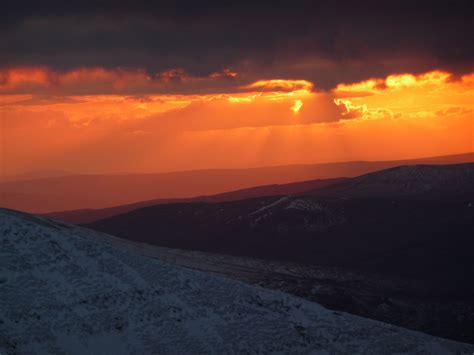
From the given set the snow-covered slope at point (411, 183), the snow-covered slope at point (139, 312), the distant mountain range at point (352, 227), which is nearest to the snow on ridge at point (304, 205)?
the distant mountain range at point (352, 227)

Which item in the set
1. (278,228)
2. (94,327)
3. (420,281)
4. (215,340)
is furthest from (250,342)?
(278,228)

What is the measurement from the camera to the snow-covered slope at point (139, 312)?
42000 mm

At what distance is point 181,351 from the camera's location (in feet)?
139

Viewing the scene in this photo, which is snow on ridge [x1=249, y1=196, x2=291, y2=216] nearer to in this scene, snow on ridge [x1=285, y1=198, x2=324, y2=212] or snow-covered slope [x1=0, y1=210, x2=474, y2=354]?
snow on ridge [x1=285, y1=198, x2=324, y2=212]

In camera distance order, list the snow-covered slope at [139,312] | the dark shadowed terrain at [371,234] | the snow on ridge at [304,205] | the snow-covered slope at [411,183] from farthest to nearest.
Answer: the snow-covered slope at [411,183] < the snow on ridge at [304,205] < the dark shadowed terrain at [371,234] < the snow-covered slope at [139,312]

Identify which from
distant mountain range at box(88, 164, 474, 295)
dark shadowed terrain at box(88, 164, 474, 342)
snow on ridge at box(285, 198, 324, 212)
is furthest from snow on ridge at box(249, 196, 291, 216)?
snow on ridge at box(285, 198, 324, 212)

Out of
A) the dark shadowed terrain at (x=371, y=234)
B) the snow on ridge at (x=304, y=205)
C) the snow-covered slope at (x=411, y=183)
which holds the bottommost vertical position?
the dark shadowed terrain at (x=371, y=234)

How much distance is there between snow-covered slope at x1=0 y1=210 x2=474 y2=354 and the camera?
138ft

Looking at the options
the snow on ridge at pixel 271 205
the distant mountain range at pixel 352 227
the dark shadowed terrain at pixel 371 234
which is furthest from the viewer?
the snow on ridge at pixel 271 205

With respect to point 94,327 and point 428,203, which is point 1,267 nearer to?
point 94,327

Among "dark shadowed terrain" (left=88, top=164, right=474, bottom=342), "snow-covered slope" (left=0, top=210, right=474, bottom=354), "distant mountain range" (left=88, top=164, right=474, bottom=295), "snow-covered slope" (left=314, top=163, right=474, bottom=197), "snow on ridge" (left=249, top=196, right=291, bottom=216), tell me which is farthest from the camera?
"snow-covered slope" (left=314, top=163, right=474, bottom=197)

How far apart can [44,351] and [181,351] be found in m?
8.26

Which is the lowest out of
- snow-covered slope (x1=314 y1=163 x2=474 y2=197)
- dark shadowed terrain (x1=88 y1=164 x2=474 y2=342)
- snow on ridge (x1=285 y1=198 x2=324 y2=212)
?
dark shadowed terrain (x1=88 y1=164 x2=474 y2=342)

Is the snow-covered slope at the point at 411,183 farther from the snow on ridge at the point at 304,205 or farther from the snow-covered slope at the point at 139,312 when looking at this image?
the snow-covered slope at the point at 139,312
